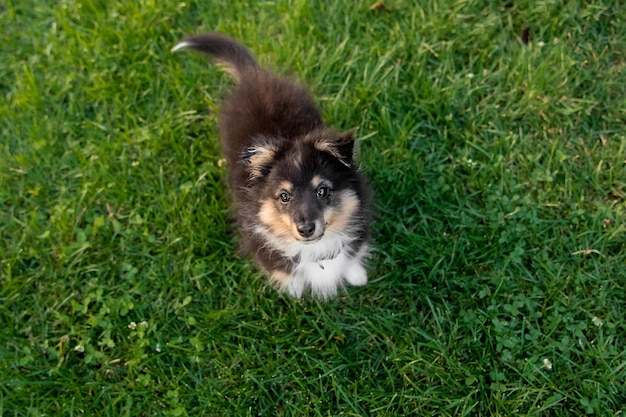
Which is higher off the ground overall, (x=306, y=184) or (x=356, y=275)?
(x=306, y=184)

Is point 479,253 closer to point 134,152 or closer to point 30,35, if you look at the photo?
point 134,152

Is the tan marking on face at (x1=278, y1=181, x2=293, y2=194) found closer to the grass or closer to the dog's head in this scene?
the dog's head

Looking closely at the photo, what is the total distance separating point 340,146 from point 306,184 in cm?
28

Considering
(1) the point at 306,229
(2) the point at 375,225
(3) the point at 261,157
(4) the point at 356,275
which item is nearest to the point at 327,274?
(4) the point at 356,275

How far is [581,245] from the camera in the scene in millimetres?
3793

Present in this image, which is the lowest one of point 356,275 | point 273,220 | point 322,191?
point 356,275

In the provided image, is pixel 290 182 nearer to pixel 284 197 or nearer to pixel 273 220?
pixel 284 197

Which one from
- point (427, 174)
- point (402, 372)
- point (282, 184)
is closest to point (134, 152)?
point (282, 184)

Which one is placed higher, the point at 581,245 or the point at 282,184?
the point at 282,184

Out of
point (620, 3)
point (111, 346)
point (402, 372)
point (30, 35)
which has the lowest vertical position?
point (111, 346)

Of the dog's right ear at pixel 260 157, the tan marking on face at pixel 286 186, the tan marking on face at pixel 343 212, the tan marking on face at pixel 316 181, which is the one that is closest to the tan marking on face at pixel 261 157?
the dog's right ear at pixel 260 157

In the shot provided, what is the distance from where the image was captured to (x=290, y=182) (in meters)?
3.10

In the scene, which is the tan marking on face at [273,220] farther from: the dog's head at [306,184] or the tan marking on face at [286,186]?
the tan marking on face at [286,186]

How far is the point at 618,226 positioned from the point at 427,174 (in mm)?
1329
